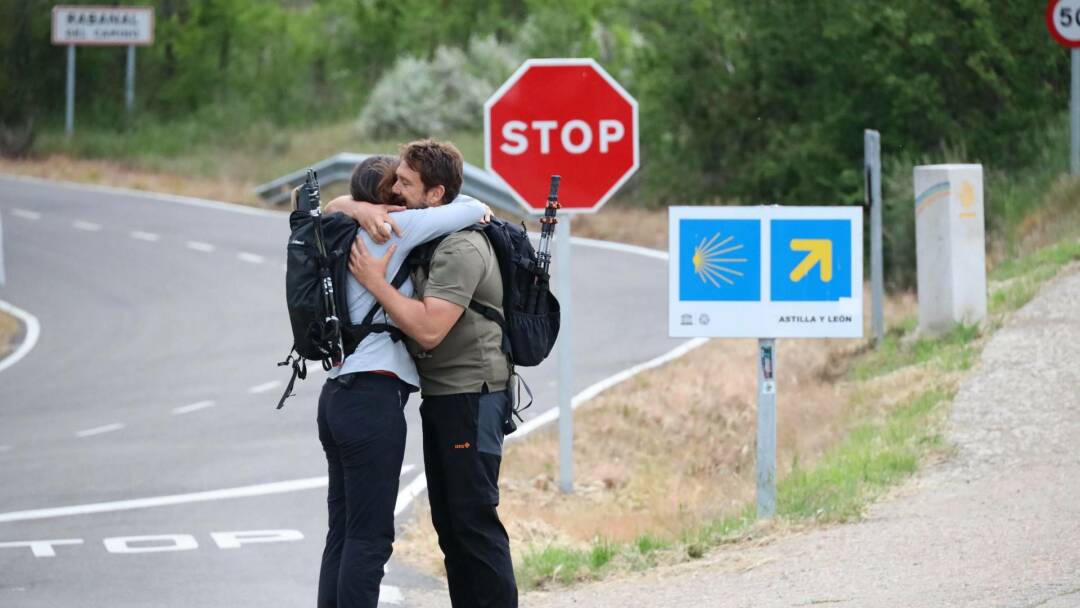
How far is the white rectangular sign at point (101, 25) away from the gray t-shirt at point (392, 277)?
34807mm

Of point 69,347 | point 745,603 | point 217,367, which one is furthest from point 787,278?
point 69,347

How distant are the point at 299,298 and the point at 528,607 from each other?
6.90 feet

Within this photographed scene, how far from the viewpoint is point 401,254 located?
19.7 ft

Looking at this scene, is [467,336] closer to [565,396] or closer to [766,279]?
[766,279]

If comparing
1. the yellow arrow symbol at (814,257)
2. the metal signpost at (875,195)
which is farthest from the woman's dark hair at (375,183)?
the metal signpost at (875,195)

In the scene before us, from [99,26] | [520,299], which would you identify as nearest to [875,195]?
[520,299]

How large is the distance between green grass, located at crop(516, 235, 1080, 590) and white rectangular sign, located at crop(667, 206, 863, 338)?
2.69 feet

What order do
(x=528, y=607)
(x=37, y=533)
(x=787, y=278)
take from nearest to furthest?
(x=528, y=607)
(x=787, y=278)
(x=37, y=533)

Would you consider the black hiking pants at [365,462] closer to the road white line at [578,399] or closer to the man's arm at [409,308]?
the man's arm at [409,308]

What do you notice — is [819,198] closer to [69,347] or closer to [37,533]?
[69,347]

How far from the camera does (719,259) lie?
27.1 feet

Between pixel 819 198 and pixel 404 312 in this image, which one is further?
pixel 819 198

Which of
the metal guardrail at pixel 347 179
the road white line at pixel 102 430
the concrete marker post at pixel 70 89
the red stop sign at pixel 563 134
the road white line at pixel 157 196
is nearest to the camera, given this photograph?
the red stop sign at pixel 563 134

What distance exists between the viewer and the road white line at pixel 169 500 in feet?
33.5
